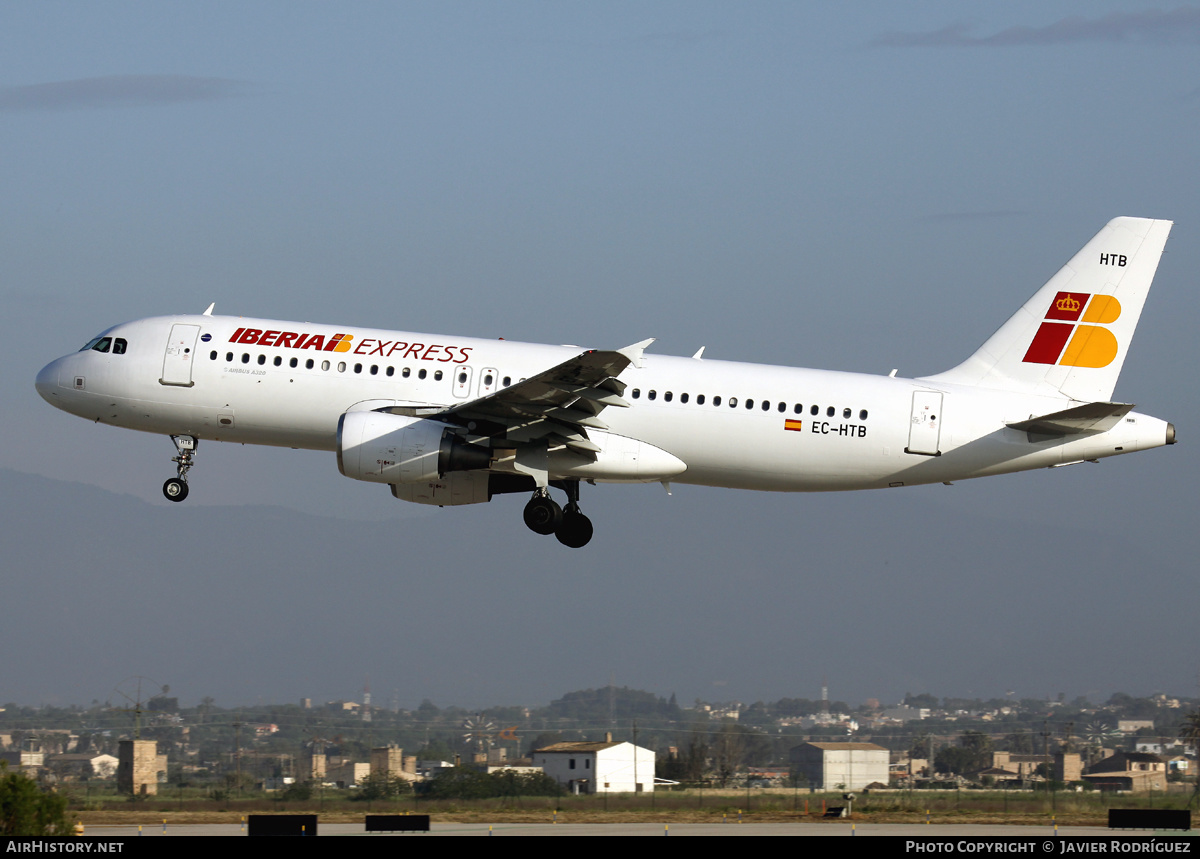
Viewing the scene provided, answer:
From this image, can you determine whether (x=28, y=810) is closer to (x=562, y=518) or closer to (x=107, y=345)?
(x=107, y=345)

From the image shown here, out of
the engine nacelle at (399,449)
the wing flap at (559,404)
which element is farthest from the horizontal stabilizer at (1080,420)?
the engine nacelle at (399,449)

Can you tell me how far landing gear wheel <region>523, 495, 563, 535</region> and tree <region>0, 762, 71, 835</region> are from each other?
1320cm

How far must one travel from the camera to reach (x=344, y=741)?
54.6m

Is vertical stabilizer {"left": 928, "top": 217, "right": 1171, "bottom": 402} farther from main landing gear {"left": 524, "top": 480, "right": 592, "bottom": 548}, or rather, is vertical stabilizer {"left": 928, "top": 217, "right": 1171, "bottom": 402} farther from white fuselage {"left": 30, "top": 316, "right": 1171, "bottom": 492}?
main landing gear {"left": 524, "top": 480, "right": 592, "bottom": 548}

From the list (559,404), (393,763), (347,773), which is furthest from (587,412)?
(347,773)

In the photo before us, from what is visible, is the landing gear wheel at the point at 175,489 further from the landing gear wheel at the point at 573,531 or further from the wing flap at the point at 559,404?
the landing gear wheel at the point at 573,531

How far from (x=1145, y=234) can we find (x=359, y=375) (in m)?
21.9

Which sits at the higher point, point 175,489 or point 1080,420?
point 1080,420

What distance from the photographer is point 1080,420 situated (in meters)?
36.7

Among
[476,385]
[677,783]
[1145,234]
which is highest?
[1145,234]

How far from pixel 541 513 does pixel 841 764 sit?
72.1 ft

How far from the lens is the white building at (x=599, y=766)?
48625 mm
